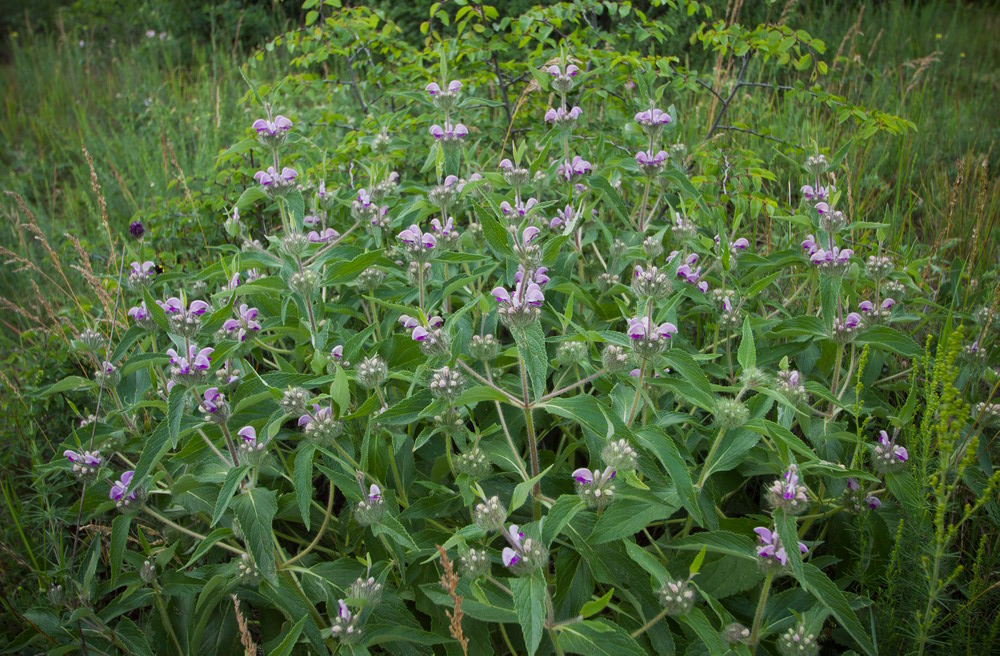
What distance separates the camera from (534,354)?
173 cm

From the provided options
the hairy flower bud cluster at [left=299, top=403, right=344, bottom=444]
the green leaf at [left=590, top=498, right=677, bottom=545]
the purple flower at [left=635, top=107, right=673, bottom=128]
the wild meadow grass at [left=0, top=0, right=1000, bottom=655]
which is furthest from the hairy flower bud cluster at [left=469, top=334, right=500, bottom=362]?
the purple flower at [left=635, top=107, right=673, bottom=128]

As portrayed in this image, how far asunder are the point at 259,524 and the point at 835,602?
139 centimetres

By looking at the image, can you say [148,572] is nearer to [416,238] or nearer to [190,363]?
[190,363]

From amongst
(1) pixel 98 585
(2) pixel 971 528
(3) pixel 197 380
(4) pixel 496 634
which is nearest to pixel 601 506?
(4) pixel 496 634

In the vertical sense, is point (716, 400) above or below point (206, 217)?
above

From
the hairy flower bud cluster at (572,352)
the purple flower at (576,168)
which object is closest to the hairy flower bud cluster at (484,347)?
the hairy flower bud cluster at (572,352)

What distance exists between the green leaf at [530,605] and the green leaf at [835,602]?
0.60 metres

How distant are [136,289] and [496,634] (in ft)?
5.91

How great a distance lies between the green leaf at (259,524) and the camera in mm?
1765

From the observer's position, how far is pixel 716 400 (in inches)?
73.2

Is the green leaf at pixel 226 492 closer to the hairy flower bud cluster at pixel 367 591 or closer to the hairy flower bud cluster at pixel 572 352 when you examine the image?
the hairy flower bud cluster at pixel 367 591

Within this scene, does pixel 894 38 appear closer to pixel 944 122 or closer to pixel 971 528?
pixel 944 122

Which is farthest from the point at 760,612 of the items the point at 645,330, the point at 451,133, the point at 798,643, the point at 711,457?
the point at 451,133

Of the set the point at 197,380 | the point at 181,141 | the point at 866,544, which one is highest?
the point at 197,380
